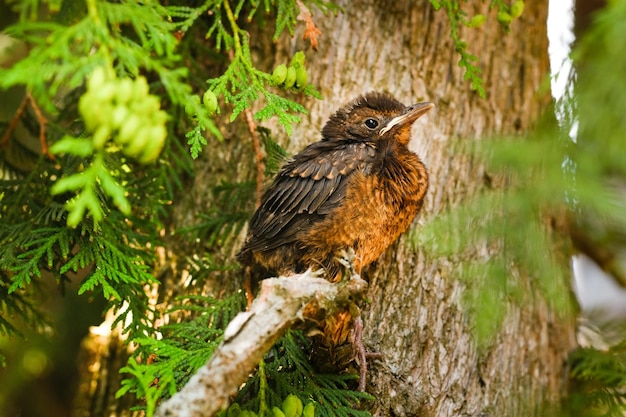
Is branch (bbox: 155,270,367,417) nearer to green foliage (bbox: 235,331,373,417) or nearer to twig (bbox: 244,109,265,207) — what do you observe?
green foliage (bbox: 235,331,373,417)

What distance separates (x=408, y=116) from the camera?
9.44 ft

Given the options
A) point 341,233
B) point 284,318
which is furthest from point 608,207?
point 341,233

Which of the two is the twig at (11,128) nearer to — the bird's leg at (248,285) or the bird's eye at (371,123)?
the bird's leg at (248,285)

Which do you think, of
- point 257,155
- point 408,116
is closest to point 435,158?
point 408,116

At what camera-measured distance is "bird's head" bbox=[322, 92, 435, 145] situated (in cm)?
293

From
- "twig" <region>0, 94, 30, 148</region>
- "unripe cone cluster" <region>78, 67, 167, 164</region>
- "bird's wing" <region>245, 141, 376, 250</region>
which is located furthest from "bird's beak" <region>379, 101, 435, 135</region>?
"twig" <region>0, 94, 30, 148</region>

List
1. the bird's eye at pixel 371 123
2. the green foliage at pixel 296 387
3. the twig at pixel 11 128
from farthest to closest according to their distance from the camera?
1. the twig at pixel 11 128
2. the bird's eye at pixel 371 123
3. the green foliage at pixel 296 387

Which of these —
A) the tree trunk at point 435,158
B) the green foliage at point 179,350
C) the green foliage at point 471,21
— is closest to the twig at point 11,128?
the tree trunk at point 435,158

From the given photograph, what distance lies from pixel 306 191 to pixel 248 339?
100cm

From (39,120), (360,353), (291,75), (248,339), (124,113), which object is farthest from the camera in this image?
(39,120)

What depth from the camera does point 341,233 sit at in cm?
267

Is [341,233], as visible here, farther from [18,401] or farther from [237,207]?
[18,401]

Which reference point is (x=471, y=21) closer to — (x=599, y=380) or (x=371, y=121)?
(x=371, y=121)

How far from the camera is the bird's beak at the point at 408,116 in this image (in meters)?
2.85
